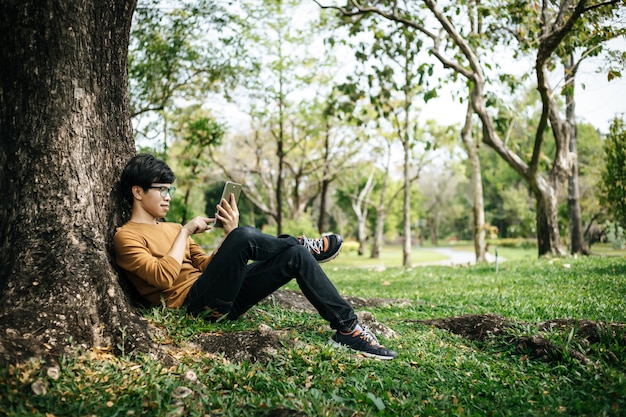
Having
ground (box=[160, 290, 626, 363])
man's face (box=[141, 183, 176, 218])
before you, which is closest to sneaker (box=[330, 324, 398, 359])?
ground (box=[160, 290, 626, 363])

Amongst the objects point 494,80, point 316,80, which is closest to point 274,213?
point 316,80

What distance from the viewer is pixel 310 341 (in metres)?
3.50

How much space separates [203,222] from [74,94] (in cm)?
120

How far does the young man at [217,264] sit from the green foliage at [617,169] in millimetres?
8704

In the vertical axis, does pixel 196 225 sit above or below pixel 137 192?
below

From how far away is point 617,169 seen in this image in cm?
1019

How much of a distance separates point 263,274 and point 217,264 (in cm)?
37

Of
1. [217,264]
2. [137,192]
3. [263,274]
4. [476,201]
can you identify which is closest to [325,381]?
[263,274]

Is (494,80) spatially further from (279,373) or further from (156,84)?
(279,373)

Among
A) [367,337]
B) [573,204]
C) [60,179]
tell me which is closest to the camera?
[60,179]

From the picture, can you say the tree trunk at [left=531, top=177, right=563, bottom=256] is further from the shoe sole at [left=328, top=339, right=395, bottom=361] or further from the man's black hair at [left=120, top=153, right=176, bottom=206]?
the man's black hair at [left=120, top=153, right=176, bottom=206]

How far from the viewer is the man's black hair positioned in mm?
3504

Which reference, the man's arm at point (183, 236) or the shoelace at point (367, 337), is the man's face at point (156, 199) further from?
the shoelace at point (367, 337)

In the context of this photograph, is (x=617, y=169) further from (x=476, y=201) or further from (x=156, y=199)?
(x=156, y=199)
